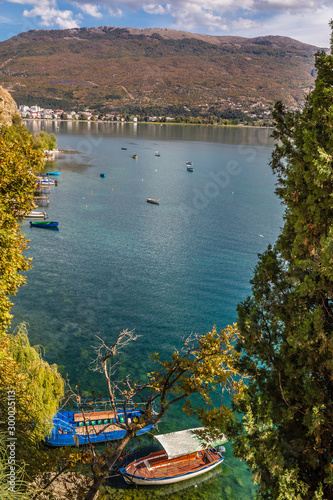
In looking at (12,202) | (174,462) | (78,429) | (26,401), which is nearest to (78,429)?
(78,429)

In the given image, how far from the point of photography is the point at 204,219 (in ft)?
213

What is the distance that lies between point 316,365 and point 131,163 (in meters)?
116

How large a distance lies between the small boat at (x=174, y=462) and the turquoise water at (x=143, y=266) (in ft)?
2.57

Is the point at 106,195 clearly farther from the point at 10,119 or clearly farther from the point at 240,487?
the point at 240,487

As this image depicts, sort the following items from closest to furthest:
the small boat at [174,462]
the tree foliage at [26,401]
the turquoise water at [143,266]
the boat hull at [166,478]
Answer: the tree foliage at [26,401] < the boat hull at [166,478] < the small boat at [174,462] < the turquoise water at [143,266]

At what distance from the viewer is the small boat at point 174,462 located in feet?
63.3

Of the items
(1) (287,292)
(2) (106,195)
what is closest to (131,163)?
(2) (106,195)

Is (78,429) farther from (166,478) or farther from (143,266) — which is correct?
(143,266)

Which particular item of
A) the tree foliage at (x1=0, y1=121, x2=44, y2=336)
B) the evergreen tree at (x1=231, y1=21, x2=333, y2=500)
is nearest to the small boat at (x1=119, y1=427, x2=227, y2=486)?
A: the tree foliage at (x1=0, y1=121, x2=44, y2=336)

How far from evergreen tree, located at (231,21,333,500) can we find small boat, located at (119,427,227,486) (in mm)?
11708

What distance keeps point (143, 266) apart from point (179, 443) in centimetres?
Answer: 2591

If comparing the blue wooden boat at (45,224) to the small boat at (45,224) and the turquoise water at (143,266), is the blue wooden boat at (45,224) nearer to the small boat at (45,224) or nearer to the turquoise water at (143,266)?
the small boat at (45,224)

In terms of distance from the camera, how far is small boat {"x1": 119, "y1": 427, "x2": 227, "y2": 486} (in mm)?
19281

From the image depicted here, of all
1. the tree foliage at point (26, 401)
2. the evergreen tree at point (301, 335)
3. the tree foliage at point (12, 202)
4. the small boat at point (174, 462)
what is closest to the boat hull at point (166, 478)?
the small boat at point (174, 462)
